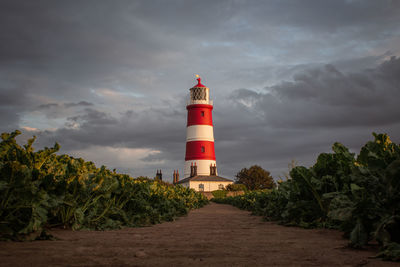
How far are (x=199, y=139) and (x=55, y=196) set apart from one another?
49.6 meters

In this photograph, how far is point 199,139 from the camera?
5441cm

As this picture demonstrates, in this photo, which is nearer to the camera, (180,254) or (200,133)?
(180,254)

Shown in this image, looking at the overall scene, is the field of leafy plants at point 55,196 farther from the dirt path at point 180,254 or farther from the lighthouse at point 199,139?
the lighthouse at point 199,139

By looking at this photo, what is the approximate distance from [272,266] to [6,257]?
2193 mm

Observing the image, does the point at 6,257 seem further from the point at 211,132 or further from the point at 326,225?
the point at 211,132

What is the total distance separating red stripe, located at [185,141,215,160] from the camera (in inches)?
2143

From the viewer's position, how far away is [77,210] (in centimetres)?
541

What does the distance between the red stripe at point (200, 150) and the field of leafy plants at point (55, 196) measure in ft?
151

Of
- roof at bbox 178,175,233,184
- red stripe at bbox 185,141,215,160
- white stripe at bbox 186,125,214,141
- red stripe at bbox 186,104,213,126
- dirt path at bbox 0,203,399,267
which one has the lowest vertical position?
dirt path at bbox 0,203,399,267

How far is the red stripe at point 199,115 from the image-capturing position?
181ft

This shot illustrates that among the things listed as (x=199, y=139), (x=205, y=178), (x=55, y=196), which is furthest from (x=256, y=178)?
(x=55, y=196)

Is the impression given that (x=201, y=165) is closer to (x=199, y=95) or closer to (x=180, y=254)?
(x=199, y=95)

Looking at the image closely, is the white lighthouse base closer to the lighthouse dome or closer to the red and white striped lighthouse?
the red and white striped lighthouse

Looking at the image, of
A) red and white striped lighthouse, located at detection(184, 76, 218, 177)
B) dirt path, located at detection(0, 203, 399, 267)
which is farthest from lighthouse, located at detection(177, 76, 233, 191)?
dirt path, located at detection(0, 203, 399, 267)
